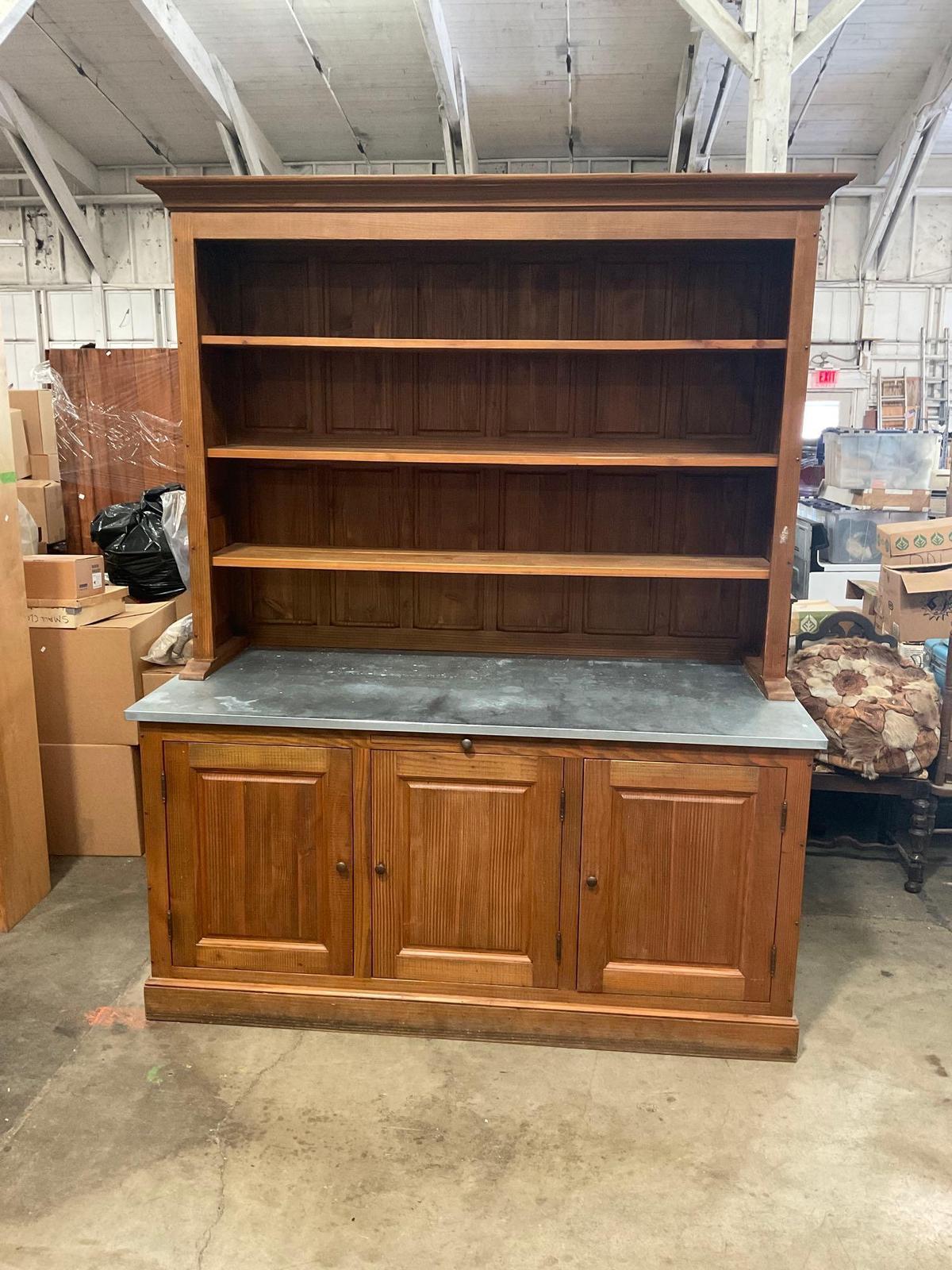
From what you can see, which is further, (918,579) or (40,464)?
(40,464)

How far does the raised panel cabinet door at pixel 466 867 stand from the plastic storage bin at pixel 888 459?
4.08 m

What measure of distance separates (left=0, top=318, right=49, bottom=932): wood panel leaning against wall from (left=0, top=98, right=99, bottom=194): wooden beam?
4783mm

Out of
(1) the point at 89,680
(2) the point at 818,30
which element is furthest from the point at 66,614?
(2) the point at 818,30

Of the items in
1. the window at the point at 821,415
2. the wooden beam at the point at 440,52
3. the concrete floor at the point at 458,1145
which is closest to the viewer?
the concrete floor at the point at 458,1145

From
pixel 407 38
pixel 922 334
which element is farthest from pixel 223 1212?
pixel 922 334

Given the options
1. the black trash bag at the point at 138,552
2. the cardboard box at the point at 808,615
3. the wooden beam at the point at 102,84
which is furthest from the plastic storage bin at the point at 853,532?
the wooden beam at the point at 102,84

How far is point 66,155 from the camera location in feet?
23.5

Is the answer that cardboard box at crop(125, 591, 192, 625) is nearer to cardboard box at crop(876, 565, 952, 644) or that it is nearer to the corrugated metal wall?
cardboard box at crop(876, 565, 952, 644)

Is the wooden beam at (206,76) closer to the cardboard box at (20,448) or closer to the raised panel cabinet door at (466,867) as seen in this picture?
the cardboard box at (20,448)

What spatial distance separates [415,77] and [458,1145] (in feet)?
20.1

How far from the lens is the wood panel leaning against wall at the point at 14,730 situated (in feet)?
9.50

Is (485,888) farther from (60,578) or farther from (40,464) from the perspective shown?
(40,464)

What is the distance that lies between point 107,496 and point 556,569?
105 inches

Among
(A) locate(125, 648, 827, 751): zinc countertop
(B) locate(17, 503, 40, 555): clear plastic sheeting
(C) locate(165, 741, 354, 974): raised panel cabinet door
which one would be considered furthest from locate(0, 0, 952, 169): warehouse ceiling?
(C) locate(165, 741, 354, 974): raised panel cabinet door
